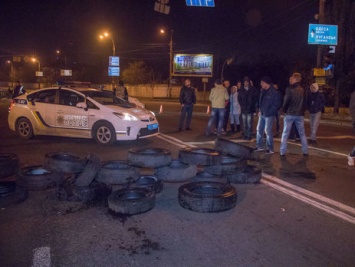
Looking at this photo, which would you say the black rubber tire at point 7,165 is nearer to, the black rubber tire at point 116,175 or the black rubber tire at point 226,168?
the black rubber tire at point 116,175

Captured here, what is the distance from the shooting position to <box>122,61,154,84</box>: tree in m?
68.3

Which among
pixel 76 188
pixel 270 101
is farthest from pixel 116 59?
pixel 76 188

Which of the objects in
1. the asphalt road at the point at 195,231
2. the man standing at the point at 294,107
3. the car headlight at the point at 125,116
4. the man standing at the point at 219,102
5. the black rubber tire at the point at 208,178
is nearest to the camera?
the asphalt road at the point at 195,231

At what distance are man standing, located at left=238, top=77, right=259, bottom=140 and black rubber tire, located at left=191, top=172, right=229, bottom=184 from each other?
18.7 ft

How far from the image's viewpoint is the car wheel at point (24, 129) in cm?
1149

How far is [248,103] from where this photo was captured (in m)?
12.1

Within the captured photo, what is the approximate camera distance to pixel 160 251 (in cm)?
410

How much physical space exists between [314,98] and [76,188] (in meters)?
8.98

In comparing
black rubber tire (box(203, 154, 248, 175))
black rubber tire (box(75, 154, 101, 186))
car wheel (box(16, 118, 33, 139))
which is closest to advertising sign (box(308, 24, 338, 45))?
car wheel (box(16, 118, 33, 139))

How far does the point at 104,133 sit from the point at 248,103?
185 inches

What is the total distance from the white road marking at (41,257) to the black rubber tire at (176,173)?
9.71ft

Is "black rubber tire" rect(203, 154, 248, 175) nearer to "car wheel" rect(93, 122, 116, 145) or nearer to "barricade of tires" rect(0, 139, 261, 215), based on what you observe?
"barricade of tires" rect(0, 139, 261, 215)

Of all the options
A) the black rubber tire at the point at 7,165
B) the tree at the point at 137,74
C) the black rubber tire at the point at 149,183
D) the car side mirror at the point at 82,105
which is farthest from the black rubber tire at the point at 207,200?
the tree at the point at 137,74

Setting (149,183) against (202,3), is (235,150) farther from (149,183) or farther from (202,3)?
(202,3)
